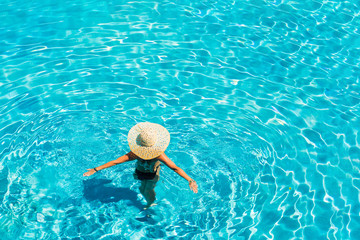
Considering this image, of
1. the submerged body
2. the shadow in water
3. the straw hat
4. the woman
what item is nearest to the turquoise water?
the shadow in water

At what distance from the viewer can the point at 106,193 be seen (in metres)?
6.45

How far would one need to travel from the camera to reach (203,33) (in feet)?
30.0

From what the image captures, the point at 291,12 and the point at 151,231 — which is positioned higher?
the point at 291,12

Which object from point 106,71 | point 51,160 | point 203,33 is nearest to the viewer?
point 51,160

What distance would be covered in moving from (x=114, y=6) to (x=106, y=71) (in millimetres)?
2104

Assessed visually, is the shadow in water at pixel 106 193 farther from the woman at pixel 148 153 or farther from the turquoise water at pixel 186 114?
the woman at pixel 148 153

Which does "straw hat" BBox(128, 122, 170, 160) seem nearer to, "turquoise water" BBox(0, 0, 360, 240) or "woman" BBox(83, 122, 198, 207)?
"woman" BBox(83, 122, 198, 207)

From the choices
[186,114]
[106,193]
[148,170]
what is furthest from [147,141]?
[186,114]

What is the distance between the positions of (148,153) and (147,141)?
0.16 m

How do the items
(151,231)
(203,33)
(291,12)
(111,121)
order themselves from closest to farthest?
(151,231), (111,121), (203,33), (291,12)

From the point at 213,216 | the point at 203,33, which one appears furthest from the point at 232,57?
the point at 213,216

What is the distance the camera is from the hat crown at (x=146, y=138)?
17.5 ft

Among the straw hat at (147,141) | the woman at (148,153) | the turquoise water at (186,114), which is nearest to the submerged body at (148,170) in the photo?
the woman at (148,153)

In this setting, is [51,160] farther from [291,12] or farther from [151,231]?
[291,12]
